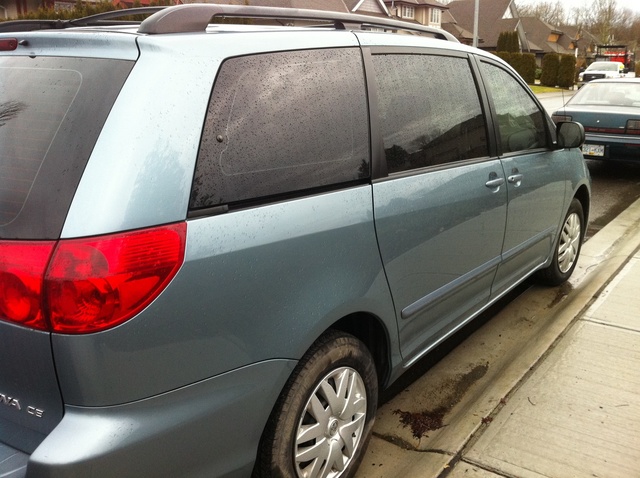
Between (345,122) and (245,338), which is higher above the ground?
(345,122)

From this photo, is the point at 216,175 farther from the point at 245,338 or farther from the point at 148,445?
the point at 148,445

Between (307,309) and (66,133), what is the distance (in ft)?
3.06

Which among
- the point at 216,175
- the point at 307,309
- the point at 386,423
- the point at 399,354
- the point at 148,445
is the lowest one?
the point at 386,423

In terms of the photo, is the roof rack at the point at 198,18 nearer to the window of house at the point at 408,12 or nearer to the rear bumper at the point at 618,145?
the rear bumper at the point at 618,145

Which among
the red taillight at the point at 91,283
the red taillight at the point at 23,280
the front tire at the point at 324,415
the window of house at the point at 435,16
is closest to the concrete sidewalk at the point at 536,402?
the front tire at the point at 324,415

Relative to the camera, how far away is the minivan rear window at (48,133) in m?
1.70

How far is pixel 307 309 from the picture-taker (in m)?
2.10

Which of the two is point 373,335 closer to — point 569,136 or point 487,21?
point 569,136

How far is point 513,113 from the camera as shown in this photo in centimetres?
387

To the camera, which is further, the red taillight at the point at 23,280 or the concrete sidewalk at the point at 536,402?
the concrete sidewalk at the point at 536,402

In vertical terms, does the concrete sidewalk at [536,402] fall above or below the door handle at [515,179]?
below

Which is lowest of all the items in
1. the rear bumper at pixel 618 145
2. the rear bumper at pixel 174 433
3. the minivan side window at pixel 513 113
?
the rear bumper at pixel 618 145

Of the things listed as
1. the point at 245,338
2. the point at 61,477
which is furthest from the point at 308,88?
the point at 61,477

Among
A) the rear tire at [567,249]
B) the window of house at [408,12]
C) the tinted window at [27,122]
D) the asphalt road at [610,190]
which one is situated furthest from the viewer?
the window of house at [408,12]
